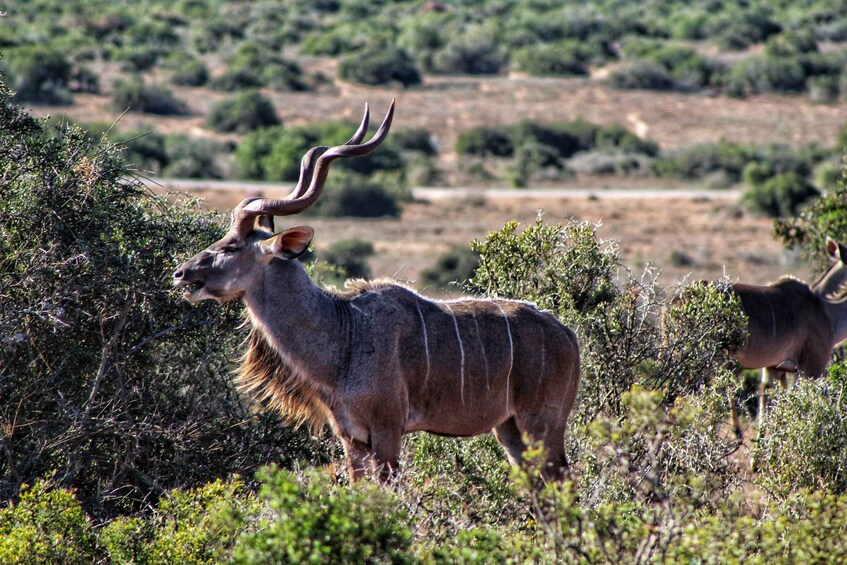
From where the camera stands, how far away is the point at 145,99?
39812 mm

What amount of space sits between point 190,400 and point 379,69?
3962 cm

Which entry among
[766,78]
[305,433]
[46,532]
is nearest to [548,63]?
[766,78]

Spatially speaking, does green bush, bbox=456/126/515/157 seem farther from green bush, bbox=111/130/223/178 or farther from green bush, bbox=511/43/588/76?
green bush, bbox=511/43/588/76

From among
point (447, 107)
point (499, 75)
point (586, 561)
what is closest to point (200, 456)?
point (586, 561)

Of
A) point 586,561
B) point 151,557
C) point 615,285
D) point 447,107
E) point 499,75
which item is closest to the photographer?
point 586,561

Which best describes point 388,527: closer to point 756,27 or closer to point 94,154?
point 94,154

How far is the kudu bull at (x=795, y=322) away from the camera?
10.9m

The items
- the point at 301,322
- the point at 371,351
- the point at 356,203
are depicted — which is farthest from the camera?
the point at 356,203

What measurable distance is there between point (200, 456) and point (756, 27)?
55.5 metres

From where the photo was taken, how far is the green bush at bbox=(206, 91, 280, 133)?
128ft

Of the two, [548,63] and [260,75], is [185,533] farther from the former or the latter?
[548,63]

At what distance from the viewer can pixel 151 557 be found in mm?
5520

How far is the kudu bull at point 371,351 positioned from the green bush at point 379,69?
1576 inches

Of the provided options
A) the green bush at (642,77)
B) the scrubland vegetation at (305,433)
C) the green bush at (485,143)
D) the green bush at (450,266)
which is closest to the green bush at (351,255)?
the green bush at (450,266)
